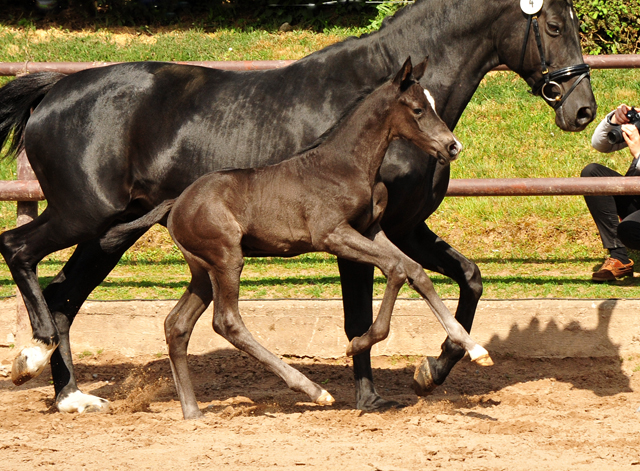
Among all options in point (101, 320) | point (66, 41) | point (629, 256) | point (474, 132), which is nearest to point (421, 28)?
point (101, 320)

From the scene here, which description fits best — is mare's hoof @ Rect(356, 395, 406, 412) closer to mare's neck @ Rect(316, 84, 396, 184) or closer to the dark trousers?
mare's neck @ Rect(316, 84, 396, 184)

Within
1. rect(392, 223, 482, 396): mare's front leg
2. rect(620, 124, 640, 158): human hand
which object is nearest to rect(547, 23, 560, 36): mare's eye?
rect(392, 223, 482, 396): mare's front leg

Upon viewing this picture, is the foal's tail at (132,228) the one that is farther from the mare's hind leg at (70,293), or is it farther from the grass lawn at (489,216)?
the grass lawn at (489,216)

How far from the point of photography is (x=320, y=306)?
18.7 ft

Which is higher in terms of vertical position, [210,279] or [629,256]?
[210,279]

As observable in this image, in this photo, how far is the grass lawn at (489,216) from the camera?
637cm

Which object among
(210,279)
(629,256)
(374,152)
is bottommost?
(629,256)

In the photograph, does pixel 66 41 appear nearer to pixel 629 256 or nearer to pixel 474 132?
pixel 474 132

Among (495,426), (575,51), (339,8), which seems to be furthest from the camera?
(339,8)

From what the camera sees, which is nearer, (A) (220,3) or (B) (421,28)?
(B) (421,28)

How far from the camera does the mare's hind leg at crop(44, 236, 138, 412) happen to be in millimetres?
4883

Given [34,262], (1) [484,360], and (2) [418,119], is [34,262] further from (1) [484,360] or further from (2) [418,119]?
(1) [484,360]

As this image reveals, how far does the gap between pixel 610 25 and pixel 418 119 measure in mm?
6884

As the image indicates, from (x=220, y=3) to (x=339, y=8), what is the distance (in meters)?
1.84
